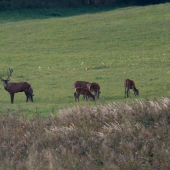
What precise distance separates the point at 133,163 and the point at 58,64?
18840 mm

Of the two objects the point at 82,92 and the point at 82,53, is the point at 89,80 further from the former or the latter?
the point at 82,53

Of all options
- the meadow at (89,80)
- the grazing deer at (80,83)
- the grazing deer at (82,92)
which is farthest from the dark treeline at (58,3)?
the grazing deer at (82,92)

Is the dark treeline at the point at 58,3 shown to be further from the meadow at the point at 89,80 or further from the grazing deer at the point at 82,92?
the grazing deer at the point at 82,92

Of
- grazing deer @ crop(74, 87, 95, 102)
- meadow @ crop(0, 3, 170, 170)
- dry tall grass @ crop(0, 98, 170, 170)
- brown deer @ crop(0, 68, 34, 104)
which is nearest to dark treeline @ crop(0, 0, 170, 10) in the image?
meadow @ crop(0, 3, 170, 170)

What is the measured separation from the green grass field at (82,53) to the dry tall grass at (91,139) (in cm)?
133

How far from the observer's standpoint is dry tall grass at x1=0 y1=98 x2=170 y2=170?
804 cm

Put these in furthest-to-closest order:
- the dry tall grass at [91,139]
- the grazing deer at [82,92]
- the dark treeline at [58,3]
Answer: the dark treeline at [58,3] < the grazing deer at [82,92] < the dry tall grass at [91,139]

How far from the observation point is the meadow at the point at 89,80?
8477 mm

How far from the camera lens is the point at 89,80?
20.2 m

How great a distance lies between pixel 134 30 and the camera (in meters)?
35.8

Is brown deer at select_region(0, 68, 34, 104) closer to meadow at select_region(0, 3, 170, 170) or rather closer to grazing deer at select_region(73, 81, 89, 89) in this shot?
meadow at select_region(0, 3, 170, 170)

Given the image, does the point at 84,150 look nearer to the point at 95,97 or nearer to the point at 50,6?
the point at 95,97

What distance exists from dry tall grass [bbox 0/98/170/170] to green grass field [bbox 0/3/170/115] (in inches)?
52.2

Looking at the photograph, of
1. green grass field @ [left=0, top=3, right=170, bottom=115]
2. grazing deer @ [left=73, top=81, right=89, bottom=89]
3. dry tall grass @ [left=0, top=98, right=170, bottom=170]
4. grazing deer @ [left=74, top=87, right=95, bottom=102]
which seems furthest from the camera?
grazing deer @ [left=73, top=81, right=89, bottom=89]
